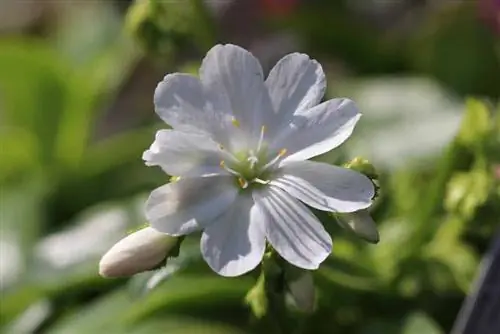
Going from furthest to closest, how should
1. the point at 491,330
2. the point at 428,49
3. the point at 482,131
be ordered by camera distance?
the point at 428,49 < the point at 482,131 < the point at 491,330

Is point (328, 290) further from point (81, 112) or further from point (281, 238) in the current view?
point (81, 112)

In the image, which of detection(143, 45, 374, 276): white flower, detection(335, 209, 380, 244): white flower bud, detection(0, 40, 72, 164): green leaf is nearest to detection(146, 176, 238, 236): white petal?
detection(143, 45, 374, 276): white flower

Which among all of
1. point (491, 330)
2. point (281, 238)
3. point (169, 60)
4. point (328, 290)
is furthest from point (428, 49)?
point (281, 238)

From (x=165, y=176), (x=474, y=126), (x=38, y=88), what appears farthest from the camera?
(x=38, y=88)

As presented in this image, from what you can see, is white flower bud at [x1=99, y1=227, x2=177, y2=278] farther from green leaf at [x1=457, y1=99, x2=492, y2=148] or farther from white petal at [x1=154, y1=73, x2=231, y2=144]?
green leaf at [x1=457, y1=99, x2=492, y2=148]

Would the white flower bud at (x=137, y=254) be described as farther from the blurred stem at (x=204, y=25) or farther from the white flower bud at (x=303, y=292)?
the blurred stem at (x=204, y=25)

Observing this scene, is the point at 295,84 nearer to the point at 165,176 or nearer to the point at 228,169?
the point at 228,169

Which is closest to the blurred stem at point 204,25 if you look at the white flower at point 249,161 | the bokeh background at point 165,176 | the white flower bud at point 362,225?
the bokeh background at point 165,176

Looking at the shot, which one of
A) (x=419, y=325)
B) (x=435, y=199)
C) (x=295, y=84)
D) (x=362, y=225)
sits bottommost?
(x=419, y=325)

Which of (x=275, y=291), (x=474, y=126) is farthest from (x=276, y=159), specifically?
(x=474, y=126)
